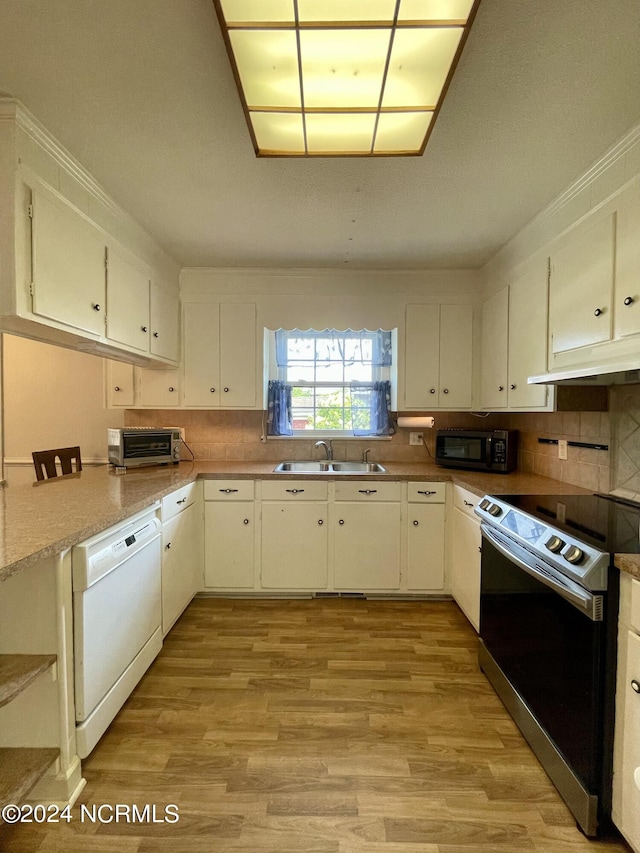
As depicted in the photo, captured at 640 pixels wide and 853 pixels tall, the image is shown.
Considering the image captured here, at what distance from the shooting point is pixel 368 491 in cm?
265

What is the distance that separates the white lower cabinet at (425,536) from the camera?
2.64 metres

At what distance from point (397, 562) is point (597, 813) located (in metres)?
1.54

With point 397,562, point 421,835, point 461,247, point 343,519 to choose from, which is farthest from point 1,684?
point 461,247

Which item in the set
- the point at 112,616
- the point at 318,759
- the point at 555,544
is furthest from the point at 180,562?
the point at 555,544

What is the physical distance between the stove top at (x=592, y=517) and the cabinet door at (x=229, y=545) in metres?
1.67

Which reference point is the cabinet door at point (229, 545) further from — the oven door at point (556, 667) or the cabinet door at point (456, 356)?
the cabinet door at point (456, 356)

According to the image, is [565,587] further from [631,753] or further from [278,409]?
[278,409]

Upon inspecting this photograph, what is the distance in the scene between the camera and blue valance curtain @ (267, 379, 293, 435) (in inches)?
129

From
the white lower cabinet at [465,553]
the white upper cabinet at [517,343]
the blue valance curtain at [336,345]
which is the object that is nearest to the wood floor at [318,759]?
the white lower cabinet at [465,553]

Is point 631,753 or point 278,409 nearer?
point 631,753

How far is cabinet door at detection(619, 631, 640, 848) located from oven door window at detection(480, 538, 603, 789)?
7 centimetres

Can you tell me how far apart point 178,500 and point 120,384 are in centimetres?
125

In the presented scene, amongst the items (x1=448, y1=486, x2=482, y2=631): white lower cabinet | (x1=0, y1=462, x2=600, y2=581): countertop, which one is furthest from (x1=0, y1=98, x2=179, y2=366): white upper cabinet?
(x1=448, y1=486, x2=482, y2=631): white lower cabinet

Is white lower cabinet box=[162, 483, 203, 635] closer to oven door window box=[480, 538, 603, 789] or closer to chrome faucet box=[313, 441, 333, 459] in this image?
chrome faucet box=[313, 441, 333, 459]
